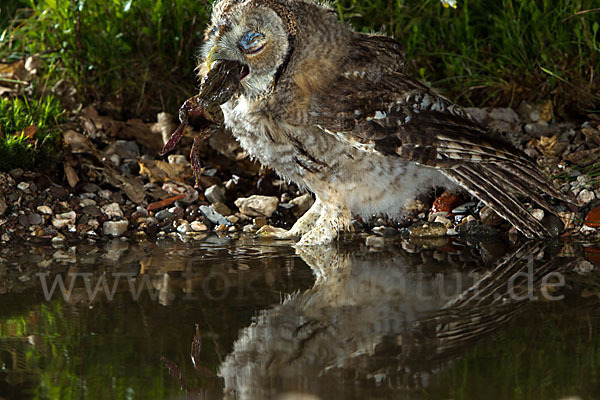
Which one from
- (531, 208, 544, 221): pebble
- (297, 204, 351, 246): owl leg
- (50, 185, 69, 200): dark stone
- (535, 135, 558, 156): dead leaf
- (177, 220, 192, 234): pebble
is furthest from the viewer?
(535, 135, 558, 156): dead leaf

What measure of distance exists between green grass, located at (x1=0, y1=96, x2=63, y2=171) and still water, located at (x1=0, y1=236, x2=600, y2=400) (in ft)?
2.67

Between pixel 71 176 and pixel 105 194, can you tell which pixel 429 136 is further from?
pixel 71 176

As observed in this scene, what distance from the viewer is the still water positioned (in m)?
2.38

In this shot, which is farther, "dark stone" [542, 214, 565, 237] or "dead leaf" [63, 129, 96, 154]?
"dead leaf" [63, 129, 96, 154]

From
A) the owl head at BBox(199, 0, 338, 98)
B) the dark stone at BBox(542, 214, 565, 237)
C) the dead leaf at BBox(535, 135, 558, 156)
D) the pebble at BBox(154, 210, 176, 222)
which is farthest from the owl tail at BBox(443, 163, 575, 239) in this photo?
the pebble at BBox(154, 210, 176, 222)

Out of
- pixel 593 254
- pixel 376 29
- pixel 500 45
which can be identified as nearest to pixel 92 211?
pixel 376 29

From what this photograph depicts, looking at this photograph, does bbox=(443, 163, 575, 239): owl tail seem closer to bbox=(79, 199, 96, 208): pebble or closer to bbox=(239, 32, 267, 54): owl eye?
bbox=(239, 32, 267, 54): owl eye

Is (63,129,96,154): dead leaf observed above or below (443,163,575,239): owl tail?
above

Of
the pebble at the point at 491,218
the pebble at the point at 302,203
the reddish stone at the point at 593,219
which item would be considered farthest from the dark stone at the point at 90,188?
the reddish stone at the point at 593,219

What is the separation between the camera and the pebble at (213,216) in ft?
15.6

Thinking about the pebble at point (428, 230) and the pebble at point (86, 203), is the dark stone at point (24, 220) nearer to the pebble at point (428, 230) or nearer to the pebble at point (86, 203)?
the pebble at point (86, 203)

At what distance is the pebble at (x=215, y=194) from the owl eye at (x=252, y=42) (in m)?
1.31

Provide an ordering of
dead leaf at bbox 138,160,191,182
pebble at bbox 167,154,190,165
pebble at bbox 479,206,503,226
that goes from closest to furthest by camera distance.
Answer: pebble at bbox 479,206,503,226, dead leaf at bbox 138,160,191,182, pebble at bbox 167,154,190,165

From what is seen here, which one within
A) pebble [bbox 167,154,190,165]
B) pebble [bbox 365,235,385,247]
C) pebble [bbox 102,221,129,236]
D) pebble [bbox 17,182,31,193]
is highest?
pebble [bbox 167,154,190,165]
